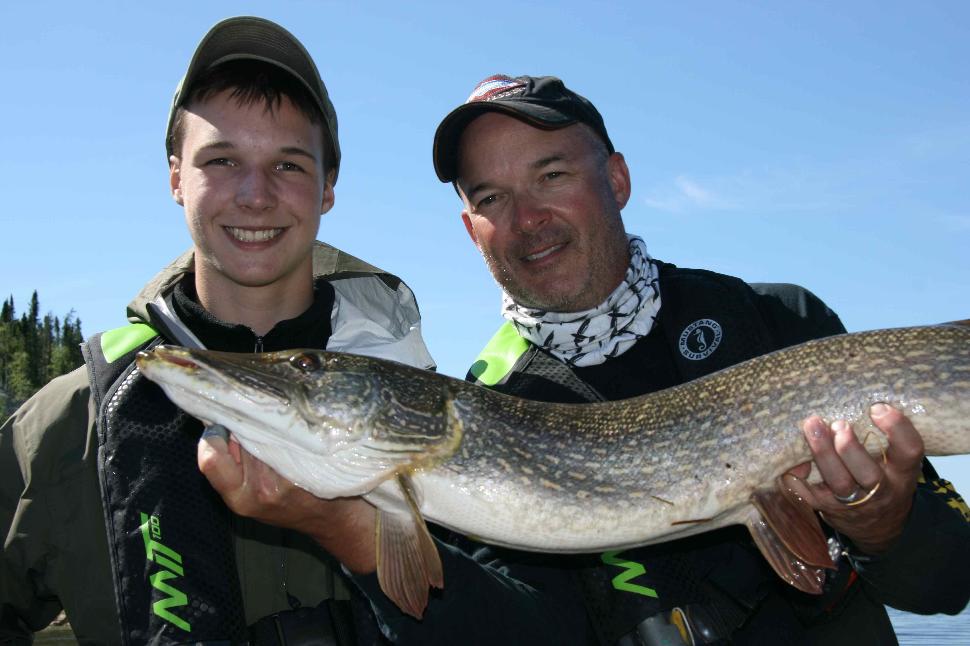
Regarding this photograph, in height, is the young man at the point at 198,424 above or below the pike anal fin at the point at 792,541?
above

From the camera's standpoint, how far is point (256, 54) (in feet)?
13.9

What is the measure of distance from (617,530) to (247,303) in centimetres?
211

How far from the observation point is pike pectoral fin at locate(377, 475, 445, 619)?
3.07m

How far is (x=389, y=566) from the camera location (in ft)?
10.1

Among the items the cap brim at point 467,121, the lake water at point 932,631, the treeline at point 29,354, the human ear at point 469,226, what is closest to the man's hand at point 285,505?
the human ear at point 469,226

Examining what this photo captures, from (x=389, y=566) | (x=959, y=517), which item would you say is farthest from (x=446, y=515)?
(x=959, y=517)

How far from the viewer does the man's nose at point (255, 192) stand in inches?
153

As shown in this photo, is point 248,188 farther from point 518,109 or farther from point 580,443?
point 580,443

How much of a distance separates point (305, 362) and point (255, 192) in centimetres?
106

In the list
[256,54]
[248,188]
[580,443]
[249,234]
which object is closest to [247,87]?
[256,54]

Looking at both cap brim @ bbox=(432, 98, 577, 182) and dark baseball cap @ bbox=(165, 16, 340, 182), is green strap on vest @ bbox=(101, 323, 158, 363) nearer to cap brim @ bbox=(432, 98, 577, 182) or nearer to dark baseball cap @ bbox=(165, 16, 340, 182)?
dark baseball cap @ bbox=(165, 16, 340, 182)

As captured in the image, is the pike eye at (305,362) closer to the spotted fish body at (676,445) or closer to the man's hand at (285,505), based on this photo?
the man's hand at (285,505)

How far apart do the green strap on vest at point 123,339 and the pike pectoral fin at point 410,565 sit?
1.66 m

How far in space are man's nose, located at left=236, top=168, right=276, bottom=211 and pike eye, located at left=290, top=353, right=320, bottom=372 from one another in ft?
3.21
